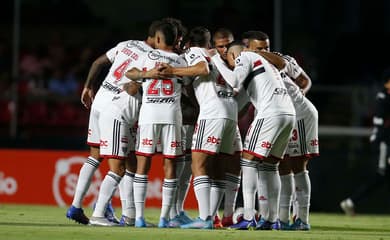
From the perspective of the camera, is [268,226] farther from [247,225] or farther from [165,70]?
[165,70]

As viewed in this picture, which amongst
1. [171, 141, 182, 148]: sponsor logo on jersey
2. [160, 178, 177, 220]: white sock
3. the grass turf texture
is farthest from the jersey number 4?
the grass turf texture

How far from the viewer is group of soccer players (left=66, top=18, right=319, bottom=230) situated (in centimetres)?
1221

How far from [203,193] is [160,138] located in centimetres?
71

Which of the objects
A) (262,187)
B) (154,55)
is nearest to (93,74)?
(154,55)

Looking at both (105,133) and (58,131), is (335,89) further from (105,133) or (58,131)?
(105,133)

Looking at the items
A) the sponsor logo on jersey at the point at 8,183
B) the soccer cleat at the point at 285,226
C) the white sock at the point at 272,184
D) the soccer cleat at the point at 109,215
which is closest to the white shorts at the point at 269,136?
the white sock at the point at 272,184

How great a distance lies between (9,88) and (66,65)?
144cm

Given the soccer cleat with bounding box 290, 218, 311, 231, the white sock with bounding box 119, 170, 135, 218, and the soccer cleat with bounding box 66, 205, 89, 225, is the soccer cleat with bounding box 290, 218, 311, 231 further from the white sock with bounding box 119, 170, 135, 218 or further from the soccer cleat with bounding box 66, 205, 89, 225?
the soccer cleat with bounding box 66, 205, 89, 225

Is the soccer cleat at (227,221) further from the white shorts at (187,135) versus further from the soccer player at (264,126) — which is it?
the white shorts at (187,135)

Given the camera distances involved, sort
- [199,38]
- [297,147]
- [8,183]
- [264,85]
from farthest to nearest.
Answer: [8,183], [297,147], [199,38], [264,85]

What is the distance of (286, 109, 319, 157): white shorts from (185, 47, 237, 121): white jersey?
2.74ft

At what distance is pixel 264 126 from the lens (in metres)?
12.3

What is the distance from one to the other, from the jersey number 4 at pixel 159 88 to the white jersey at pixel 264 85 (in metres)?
0.56

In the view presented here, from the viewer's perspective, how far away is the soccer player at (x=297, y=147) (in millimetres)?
12719
